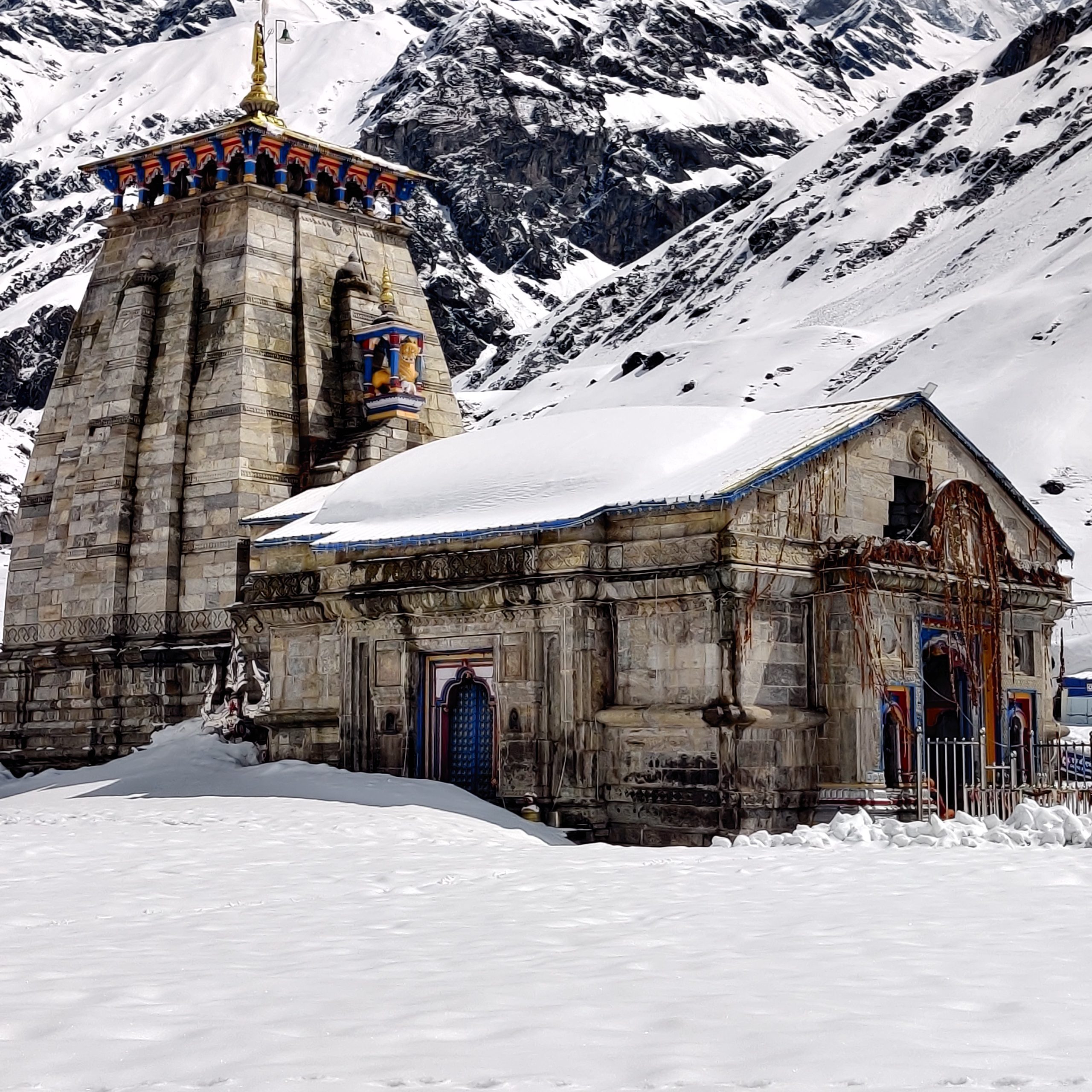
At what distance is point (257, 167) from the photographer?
3064 centimetres

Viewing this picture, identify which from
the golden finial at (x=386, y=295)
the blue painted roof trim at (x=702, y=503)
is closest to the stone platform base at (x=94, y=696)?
the blue painted roof trim at (x=702, y=503)

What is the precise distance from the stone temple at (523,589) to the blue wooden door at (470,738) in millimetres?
47

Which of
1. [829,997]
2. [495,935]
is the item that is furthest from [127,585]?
[829,997]

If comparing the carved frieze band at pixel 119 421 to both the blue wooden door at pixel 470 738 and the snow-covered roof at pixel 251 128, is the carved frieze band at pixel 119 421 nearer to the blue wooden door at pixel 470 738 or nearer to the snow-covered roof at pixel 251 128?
the snow-covered roof at pixel 251 128

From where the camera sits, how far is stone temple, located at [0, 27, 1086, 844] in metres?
19.9

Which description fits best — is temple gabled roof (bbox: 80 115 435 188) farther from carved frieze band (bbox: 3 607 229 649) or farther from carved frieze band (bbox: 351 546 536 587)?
carved frieze band (bbox: 351 546 536 587)

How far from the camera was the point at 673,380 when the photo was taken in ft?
374

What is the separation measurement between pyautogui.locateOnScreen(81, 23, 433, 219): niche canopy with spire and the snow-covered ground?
52.5 feet

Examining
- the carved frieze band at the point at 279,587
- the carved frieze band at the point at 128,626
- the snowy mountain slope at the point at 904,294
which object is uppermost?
the snowy mountain slope at the point at 904,294

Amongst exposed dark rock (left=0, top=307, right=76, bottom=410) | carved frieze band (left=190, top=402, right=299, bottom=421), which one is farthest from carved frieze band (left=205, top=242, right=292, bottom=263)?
exposed dark rock (left=0, top=307, right=76, bottom=410)

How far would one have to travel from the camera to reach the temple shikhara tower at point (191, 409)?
28000 millimetres

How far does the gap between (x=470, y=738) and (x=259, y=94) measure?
14.6 meters

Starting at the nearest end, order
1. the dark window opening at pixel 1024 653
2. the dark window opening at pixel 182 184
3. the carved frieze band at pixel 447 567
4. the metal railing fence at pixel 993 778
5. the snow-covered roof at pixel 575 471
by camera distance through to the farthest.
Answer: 1. the metal railing fence at pixel 993 778
2. the snow-covered roof at pixel 575 471
3. the carved frieze band at pixel 447 567
4. the dark window opening at pixel 1024 653
5. the dark window opening at pixel 182 184

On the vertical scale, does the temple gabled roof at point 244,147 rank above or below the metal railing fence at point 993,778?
above
